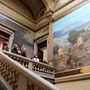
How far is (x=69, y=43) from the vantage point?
7449 millimetres

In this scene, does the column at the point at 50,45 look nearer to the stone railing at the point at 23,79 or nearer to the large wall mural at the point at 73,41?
the large wall mural at the point at 73,41

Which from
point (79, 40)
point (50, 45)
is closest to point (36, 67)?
point (50, 45)

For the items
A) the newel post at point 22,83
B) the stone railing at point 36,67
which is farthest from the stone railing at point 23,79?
the stone railing at point 36,67

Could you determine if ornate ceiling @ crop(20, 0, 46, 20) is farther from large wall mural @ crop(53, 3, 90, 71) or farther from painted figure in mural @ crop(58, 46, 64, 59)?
painted figure in mural @ crop(58, 46, 64, 59)

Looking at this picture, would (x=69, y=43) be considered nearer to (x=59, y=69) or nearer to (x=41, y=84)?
(x=59, y=69)

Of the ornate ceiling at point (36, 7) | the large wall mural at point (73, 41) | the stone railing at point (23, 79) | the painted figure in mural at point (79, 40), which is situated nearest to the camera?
the stone railing at point (23, 79)

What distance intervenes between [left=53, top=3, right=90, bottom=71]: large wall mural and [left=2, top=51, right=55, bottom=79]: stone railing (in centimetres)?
64

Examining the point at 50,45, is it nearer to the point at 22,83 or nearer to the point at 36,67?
the point at 36,67

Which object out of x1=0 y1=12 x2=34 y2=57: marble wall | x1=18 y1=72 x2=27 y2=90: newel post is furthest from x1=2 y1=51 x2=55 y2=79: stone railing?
x1=18 y1=72 x2=27 y2=90: newel post

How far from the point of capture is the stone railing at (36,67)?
18.3 feet

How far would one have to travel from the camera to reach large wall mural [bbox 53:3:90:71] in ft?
21.6

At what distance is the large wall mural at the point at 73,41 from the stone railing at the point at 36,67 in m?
0.64

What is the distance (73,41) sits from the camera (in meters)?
7.27

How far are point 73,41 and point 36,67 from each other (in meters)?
2.79
